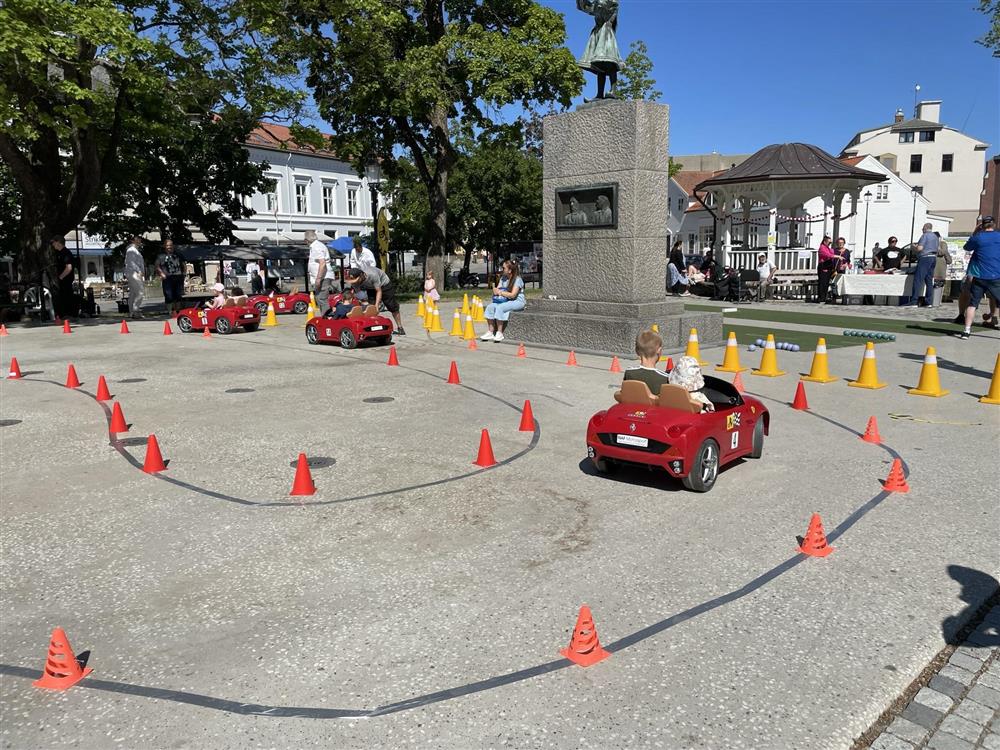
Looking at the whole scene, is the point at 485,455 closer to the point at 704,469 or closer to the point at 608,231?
the point at 704,469

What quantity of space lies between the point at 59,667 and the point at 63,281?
20.7 meters

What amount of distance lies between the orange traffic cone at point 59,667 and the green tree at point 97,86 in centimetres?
1588

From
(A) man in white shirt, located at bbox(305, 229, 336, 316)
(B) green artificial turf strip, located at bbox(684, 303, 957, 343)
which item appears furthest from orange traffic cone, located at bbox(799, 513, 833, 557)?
(A) man in white shirt, located at bbox(305, 229, 336, 316)

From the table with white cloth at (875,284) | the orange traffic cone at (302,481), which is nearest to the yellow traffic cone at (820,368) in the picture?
the orange traffic cone at (302,481)

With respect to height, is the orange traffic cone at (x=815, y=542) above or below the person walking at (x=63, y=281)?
below

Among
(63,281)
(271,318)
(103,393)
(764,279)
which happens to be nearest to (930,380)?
(103,393)

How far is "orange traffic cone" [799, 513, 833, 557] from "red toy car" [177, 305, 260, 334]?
15.0 meters

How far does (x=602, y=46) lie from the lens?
1414cm

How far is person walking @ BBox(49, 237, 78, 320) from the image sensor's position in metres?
20.7

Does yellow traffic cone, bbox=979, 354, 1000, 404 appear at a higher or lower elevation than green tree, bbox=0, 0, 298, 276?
lower

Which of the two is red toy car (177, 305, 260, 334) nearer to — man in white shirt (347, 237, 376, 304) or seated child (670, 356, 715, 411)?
man in white shirt (347, 237, 376, 304)

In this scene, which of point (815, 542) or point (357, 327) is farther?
point (357, 327)

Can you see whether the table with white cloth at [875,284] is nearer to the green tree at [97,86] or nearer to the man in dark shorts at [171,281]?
the green tree at [97,86]

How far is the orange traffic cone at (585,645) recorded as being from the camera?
3594 millimetres
